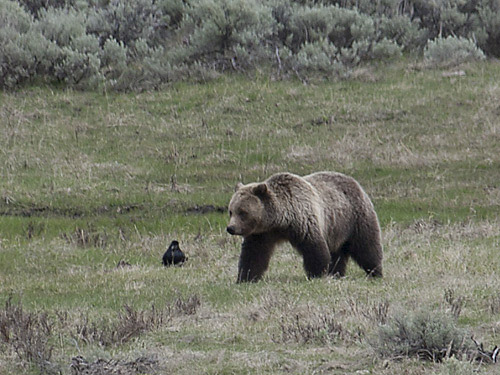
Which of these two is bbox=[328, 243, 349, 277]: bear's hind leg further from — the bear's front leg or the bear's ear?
the bear's ear

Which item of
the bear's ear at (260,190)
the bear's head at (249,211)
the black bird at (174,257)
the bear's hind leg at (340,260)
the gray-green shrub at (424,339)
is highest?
the gray-green shrub at (424,339)

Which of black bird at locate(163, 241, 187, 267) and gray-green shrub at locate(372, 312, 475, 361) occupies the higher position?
gray-green shrub at locate(372, 312, 475, 361)

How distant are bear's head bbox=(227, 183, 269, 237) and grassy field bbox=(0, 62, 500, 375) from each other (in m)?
0.73

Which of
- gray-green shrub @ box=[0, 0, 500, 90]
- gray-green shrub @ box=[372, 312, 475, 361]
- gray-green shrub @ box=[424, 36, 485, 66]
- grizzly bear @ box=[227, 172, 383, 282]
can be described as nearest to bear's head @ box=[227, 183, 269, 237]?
grizzly bear @ box=[227, 172, 383, 282]

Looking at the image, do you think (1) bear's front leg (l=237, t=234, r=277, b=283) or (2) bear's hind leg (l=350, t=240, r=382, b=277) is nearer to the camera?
(1) bear's front leg (l=237, t=234, r=277, b=283)

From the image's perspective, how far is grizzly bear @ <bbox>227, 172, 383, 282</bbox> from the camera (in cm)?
1001

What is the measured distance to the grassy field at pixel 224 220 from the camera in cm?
686

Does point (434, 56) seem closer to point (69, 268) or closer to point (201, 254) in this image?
point (201, 254)

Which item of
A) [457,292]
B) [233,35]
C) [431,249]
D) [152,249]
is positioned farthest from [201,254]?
[233,35]

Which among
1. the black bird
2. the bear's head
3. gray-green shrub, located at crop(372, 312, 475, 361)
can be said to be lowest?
the black bird

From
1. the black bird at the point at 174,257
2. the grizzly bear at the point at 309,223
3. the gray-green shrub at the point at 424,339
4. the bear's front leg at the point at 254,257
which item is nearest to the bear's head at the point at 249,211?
the grizzly bear at the point at 309,223

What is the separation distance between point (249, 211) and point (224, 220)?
20.8 ft

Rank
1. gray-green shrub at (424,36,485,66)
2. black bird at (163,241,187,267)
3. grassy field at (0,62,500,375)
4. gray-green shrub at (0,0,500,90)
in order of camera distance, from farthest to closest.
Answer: gray-green shrub at (424,36,485,66) → gray-green shrub at (0,0,500,90) → black bird at (163,241,187,267) → grassy field at (0,62,500,375)

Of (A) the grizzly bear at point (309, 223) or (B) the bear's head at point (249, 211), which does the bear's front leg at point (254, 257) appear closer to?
(A) the grizzly bear at point (309, 223)
